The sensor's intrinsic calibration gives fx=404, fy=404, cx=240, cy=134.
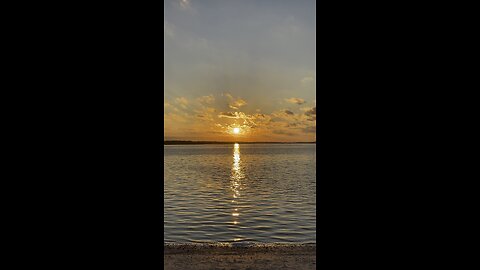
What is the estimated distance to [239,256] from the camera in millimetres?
6422

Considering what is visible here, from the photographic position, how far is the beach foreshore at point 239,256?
19.3 ft

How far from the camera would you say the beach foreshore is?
5.88 meters
